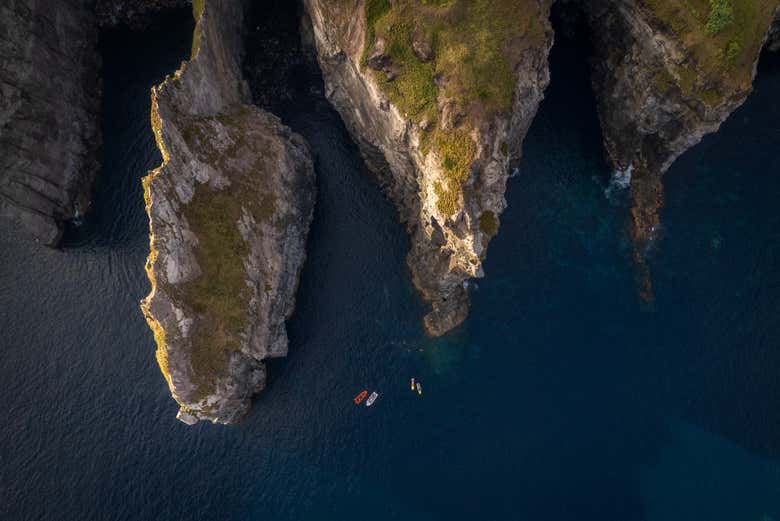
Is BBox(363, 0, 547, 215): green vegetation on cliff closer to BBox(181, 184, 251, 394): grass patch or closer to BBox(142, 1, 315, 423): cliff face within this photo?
BBox(142, 1, 315, 423): cliff face

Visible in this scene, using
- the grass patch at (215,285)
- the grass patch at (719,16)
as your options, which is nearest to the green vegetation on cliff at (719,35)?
the grass patch at (719,16)

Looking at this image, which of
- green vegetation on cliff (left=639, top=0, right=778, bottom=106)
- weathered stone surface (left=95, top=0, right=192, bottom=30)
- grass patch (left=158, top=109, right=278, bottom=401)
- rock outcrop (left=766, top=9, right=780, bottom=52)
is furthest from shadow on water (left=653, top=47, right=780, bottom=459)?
weathered stone surface (left=95, top=0, right=192, bottom=30)

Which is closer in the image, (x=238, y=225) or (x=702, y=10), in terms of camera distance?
(x=702, y=10)

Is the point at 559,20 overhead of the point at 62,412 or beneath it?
overhead

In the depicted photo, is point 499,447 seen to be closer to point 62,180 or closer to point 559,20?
point 559,20

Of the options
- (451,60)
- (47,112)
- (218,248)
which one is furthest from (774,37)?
(47,112)

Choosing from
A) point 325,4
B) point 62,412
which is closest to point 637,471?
point 325,4
